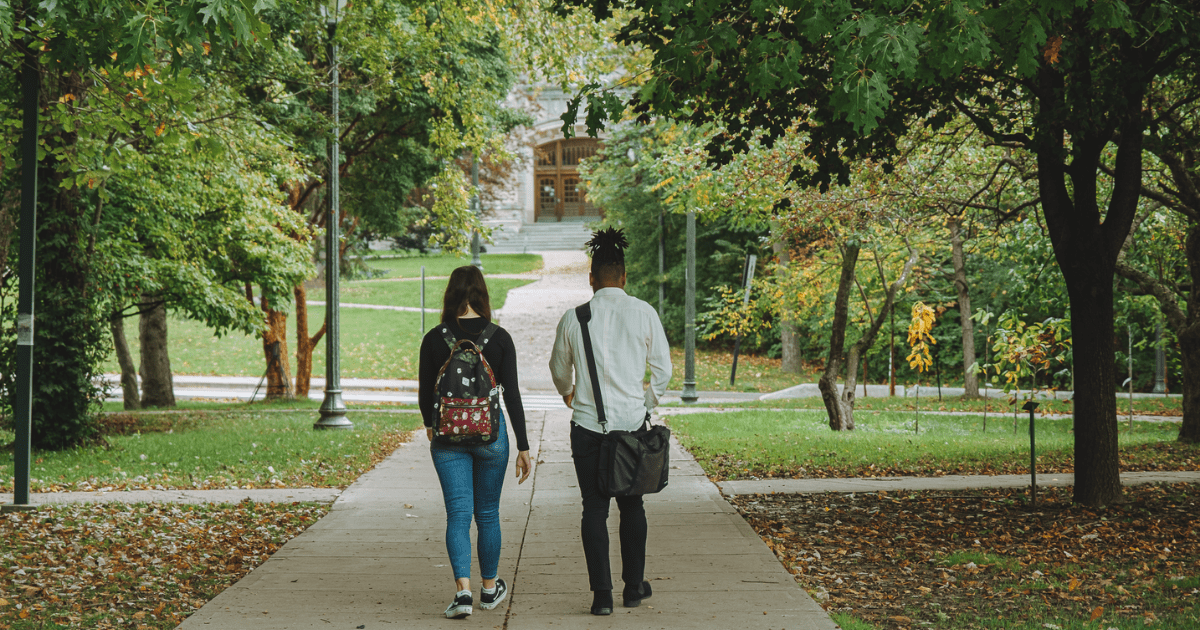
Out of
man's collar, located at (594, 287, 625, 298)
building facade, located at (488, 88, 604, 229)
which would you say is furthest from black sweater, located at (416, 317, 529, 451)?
building facade, located at (488, 88, 604, 229)

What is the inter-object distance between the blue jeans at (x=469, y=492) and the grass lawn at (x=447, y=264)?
35.7 metres

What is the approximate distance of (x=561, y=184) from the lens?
180 ft

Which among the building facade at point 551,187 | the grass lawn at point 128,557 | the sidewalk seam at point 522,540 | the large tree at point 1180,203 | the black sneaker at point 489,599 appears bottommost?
the grass lawn at point 128,557

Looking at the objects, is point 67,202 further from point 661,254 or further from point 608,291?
point 661,254

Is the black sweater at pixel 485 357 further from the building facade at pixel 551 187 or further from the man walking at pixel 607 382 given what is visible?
the building facade at pixel 551 187

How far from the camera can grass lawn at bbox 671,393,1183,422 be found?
19.1m

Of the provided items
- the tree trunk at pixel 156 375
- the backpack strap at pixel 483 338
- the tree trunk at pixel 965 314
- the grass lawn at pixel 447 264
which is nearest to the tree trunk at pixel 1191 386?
the tree trunk at pixel 965 314

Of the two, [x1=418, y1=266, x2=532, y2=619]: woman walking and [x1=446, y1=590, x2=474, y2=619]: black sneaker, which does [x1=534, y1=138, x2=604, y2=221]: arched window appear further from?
[x1=446, y1=590, x2=474, y2=619]: black sneaker

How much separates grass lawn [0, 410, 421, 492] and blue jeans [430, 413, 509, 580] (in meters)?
4.99

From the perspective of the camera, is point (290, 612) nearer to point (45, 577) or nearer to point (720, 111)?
point (45, 577)

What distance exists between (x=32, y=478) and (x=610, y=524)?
641cm

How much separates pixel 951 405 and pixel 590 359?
17.7 metres

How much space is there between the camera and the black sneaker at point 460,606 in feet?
15.6

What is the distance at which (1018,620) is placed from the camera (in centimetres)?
496
